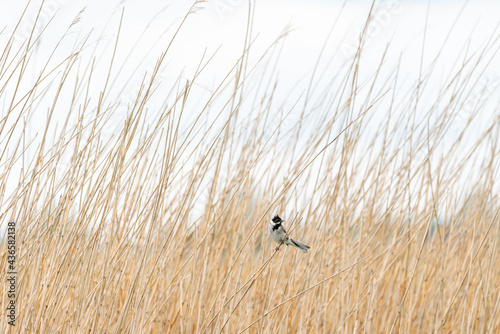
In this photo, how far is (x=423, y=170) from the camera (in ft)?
6.31

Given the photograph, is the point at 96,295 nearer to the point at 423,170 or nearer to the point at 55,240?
the point at 55,240

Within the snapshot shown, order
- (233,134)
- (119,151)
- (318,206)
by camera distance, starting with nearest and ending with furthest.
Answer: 1. (119,151)
2. (318,206)
3. (233,134)

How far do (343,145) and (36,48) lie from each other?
1.01m

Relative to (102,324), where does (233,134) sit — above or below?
above

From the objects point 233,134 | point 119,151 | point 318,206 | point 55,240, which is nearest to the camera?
point 119,151

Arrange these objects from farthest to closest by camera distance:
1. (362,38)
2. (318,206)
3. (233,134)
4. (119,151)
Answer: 1. (233,134)
2. (318,206)
3. (362,38)
4. (119,151)

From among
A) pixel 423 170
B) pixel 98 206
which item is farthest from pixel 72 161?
pixel 423 170

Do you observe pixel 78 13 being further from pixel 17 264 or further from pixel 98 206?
pixel 17 264

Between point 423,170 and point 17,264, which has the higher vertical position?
point 423,170

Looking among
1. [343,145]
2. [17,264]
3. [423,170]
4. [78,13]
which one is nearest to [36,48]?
[78,13]

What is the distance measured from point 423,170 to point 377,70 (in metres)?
0.40

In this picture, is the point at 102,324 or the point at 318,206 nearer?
the point at 102,324

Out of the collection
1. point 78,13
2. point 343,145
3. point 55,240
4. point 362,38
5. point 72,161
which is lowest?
point 55,240

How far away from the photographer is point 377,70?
1.79 m
